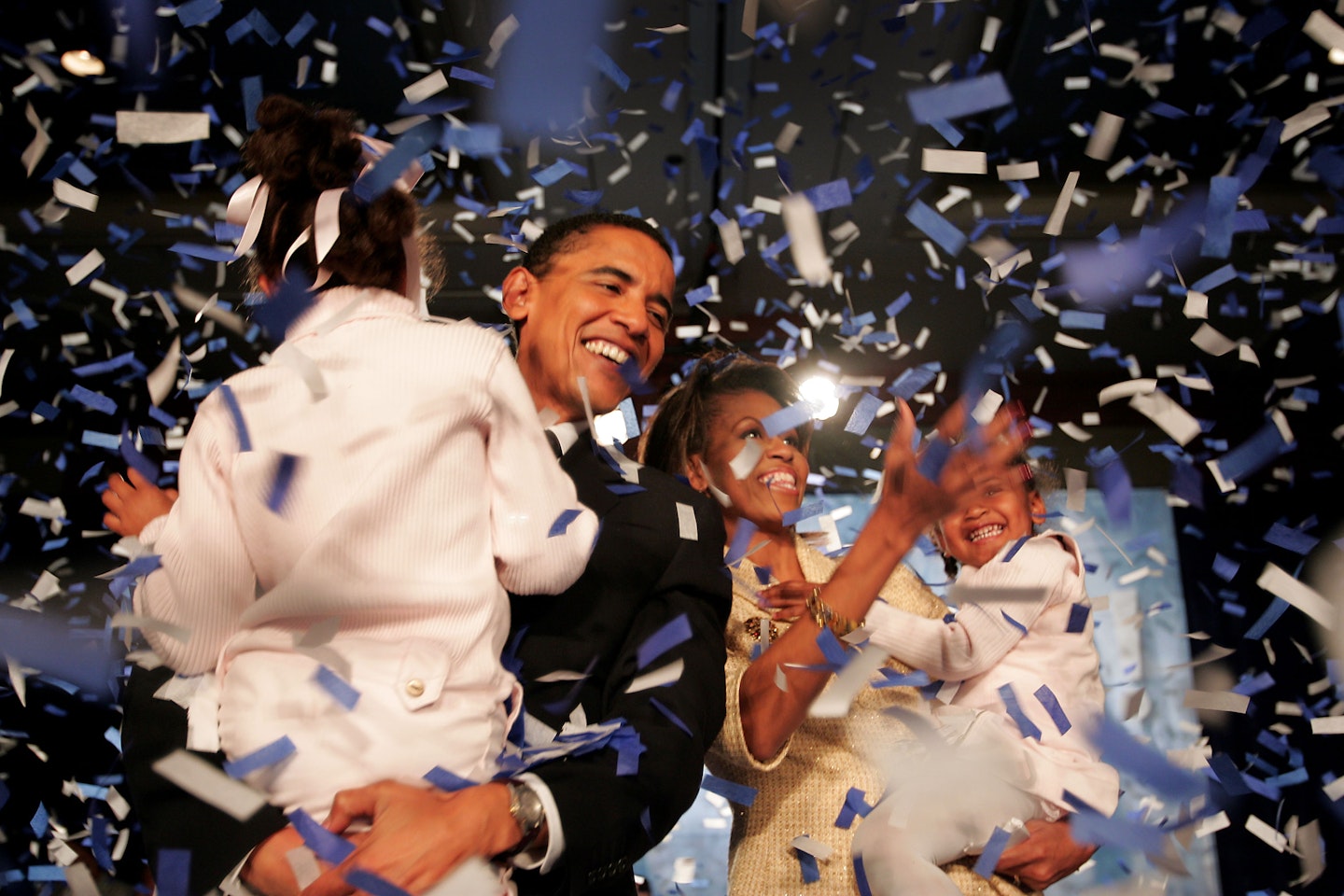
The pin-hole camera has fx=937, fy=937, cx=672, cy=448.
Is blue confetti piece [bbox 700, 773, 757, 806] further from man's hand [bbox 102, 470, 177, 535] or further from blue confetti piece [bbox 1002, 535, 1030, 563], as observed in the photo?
man's hand [bbox 102, 470, 177, 535]

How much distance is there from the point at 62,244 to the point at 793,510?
4067 millimetres

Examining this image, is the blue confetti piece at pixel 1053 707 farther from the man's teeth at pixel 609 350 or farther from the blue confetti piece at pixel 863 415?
the man's teeth at pixel 609 350

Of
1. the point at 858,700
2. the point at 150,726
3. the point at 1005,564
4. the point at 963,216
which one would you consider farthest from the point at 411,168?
the point at 963,216

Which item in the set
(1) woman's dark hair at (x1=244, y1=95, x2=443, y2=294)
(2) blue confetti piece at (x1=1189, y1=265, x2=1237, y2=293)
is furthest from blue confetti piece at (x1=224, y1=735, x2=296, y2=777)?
(2) blue confetti piece at (x1=1189, y1=265, x2=1237, y2=293)

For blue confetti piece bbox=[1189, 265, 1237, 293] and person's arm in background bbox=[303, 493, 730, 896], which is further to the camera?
blue confetti piece bbox=[1189, 265, 1237, 293]

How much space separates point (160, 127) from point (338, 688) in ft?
3.29

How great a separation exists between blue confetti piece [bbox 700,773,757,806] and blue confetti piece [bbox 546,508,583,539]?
1.81 ft

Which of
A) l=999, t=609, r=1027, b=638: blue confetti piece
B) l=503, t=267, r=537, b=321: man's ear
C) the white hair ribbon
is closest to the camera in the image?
the white hair ribbon

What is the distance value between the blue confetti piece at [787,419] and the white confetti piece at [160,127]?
108 cm

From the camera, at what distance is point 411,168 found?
1.21 metres

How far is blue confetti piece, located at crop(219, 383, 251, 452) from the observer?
3.21 feet

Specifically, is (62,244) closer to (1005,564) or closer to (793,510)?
(793,510)

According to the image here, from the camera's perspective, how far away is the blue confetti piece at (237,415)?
0.98 meters

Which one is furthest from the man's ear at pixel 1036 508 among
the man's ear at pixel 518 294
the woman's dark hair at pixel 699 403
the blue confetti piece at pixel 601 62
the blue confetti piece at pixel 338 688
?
the blue confetti piece at pixel 338 688
